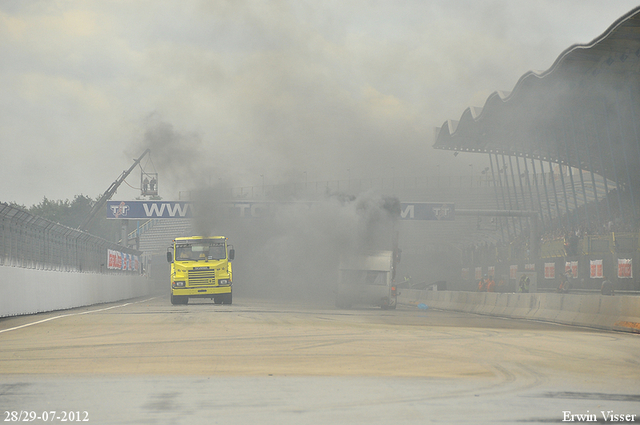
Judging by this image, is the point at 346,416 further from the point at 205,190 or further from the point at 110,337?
the point at 205,190

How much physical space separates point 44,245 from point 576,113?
37205 mm

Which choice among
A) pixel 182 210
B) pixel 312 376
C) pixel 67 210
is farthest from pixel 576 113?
pixel 67 210

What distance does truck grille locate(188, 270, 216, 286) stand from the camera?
104ft

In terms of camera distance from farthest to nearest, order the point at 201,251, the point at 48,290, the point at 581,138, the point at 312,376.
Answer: the point at 581,138 < the point at 201,251 < the point at 48,290 < the point at 312,376

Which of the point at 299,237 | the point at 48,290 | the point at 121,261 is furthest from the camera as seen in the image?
the point at 299,237

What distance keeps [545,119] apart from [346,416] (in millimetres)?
53073

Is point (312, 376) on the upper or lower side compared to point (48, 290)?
lower

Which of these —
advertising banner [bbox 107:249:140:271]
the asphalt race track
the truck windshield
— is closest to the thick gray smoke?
advertising banner [bbox 107:249:140:271]

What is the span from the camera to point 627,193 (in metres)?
48.6

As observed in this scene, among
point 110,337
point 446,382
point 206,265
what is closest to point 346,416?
point 446,382

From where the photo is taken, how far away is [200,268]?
3188 centimetres

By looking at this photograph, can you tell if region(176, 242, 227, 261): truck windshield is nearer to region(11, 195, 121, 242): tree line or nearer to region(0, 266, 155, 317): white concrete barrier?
region(0, 266, 155, 317): white concrete barrier

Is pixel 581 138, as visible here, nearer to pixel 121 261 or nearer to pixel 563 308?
pixel 121 261

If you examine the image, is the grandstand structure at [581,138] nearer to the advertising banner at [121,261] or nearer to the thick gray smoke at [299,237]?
the thick gray smoke at [299,237]
